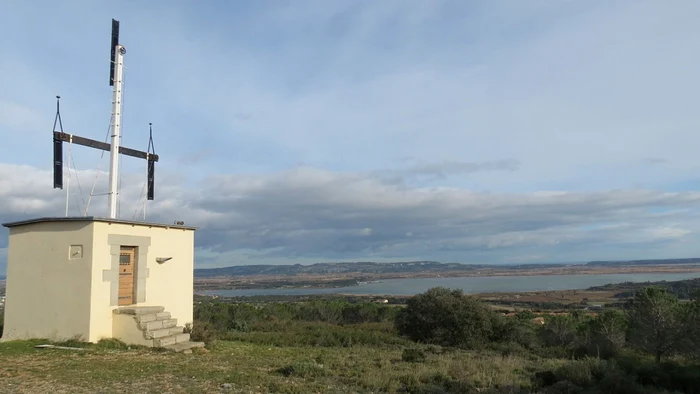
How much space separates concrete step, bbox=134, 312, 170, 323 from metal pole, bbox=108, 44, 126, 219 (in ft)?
9.56

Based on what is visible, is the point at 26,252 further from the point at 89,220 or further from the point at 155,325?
the point at 155,325

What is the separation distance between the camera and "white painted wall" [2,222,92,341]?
11.4 m

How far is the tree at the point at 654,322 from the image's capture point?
1834 cm

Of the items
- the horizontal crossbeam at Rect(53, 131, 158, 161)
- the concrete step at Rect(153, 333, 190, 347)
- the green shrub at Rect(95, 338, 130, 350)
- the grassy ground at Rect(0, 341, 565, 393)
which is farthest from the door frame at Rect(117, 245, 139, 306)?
the horizontal crossbeam at Rect(53, 131, 158, 161)

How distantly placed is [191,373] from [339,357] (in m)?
3.52

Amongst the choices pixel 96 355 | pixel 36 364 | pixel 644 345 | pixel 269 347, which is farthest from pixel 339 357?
pixel 644 345

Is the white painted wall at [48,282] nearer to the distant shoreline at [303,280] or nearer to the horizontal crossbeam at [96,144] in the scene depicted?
the horizontal crossbeam at [96,144]

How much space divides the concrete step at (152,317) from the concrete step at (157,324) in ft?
0.22

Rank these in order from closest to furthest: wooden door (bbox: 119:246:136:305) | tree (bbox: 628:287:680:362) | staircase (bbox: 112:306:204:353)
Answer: staircase (bbox: 112:306:204:353)
wooden door (bbox: 119:246:136:305)
tree (bbox: 628:287:680:362)

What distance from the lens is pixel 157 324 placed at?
1205 cm

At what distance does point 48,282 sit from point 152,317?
2.52 metres

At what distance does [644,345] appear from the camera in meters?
18.9

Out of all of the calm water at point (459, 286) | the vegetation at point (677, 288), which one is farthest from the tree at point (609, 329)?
the calm water at point (459, 286)

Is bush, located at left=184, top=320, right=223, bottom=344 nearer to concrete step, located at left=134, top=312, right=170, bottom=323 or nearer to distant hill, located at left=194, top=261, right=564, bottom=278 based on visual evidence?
concrete step, located at left=134, top=312, right=170, bottom=323
